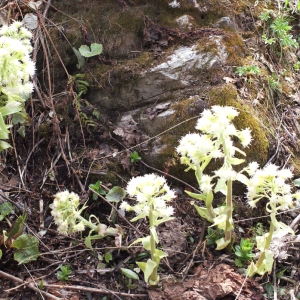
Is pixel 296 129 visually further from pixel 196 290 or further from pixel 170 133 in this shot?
pixel 196 290

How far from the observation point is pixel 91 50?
3.24 metres

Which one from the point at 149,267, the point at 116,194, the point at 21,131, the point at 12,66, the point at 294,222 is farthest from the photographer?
the point at 21,131

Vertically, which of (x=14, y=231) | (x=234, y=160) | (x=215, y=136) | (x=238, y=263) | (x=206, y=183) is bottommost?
(x=238, y=263)

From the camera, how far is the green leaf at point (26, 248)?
225 centimetres

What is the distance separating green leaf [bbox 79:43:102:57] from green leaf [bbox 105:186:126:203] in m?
1.27

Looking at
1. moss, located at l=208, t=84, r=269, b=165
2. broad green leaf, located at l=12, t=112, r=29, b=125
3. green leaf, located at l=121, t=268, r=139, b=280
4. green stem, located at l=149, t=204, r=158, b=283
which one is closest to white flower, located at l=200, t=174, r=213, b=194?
green stem, located at l=149, t=204, r=158, b=283

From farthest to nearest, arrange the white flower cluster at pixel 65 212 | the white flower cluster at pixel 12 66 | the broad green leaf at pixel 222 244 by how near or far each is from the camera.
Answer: the broad green leaf at pixel 222 244 → the white flower cluster at pixel 65 212 → the white flower cluster at pixel 12 66

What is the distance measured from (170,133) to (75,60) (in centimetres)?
117

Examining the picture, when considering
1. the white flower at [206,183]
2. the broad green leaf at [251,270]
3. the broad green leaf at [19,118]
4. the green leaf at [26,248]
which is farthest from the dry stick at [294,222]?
the broad green leaf at [19,118]

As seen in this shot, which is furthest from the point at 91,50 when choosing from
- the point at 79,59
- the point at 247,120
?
the point at 247,120

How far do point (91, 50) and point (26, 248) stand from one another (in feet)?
5.90

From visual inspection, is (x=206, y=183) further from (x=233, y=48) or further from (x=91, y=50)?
(x=91, y=50)

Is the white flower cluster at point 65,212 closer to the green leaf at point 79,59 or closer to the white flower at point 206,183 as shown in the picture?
the white flower at point 206,183

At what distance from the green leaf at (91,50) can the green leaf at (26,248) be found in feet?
5.40
